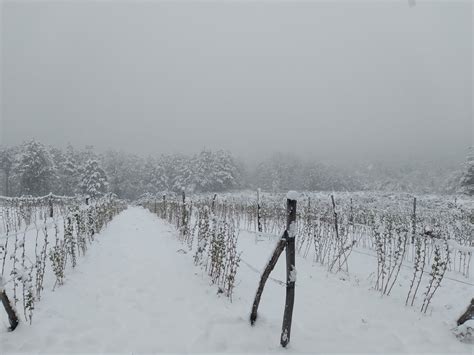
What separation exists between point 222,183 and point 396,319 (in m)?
51.3

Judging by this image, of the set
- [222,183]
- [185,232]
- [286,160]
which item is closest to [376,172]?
[286,160]

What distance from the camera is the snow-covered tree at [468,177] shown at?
29048mm

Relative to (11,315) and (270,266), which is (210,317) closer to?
(270,266)

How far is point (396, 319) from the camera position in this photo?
13.7 ft

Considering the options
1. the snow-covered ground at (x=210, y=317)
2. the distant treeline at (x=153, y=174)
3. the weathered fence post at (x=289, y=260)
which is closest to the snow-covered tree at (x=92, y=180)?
the distant treeline at (x=153, y=174)

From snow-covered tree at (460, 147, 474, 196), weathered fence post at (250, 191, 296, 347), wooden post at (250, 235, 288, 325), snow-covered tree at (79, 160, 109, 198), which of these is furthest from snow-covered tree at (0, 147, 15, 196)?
snow-covered tree at (460, 147, 474, 196)

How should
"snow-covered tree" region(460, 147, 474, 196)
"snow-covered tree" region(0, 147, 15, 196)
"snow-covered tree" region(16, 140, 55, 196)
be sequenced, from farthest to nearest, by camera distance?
1. "snow-covered tree" region(0, 147, 15, 196)
2. "snow-covered tree" region(16, 140, 55, 196)
3. "snow-covered tree" region(460, 147, 474, 196)

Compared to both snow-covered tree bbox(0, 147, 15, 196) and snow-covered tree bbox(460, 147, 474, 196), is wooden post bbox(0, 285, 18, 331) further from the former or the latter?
snow-covered tree bbox(0, 147, 15, 196)

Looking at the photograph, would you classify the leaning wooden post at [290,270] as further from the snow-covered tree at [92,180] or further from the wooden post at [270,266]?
the snow-covered tree at [92,180]

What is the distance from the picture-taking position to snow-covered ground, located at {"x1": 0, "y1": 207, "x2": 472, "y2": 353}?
127 inches

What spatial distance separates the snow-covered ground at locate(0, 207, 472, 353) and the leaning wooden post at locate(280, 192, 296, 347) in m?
0.21

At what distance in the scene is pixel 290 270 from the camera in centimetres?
314

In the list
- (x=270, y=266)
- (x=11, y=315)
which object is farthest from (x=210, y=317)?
(x=11, y=315)

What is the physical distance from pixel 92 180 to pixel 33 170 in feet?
25.9
